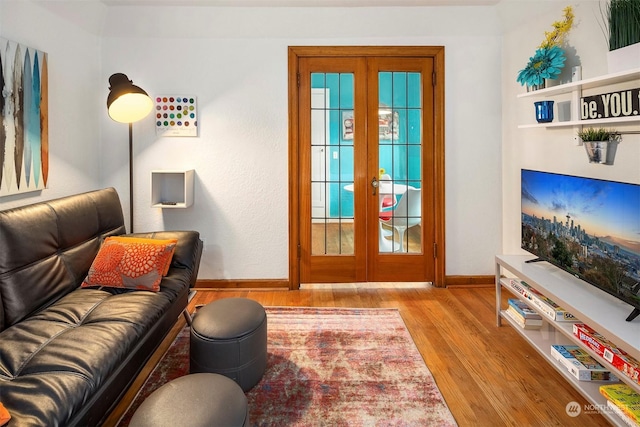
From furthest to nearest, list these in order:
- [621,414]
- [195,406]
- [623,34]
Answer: [623,34] < [621,414] < [195,406]

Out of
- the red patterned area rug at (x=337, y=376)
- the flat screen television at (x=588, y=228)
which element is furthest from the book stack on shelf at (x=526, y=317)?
the red patterned area rug at (x=337, y=376)

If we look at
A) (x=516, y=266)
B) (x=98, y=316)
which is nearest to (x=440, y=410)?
(x=516, y=266)

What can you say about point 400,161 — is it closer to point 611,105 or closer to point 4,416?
point 611,105

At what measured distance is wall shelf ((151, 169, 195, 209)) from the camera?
3.59 m

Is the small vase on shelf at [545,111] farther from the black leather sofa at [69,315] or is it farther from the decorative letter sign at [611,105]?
the black leather sofa at [69,315]

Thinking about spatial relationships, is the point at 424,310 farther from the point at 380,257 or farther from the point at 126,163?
the point at 126,163

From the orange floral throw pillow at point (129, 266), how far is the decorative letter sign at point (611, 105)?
2717mm

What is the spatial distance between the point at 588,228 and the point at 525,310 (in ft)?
2.18

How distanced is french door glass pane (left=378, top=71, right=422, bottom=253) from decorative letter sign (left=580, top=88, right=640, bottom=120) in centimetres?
147

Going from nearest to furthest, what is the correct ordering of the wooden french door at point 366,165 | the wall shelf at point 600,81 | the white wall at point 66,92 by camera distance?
the wall shelf at point 600,81 → the white wall at point 66,92 → the wooden french door at point 366,165

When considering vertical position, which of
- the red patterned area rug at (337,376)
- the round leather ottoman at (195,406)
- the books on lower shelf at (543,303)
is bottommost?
the red patterned area rug at (337,376)

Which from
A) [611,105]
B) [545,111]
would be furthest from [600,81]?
[545,111]

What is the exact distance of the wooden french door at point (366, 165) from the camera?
3779mm

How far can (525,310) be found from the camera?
2.62 metres
